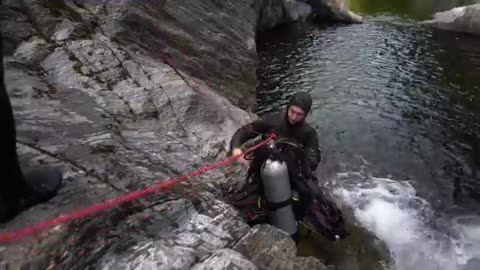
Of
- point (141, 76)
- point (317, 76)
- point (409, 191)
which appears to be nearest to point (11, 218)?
point (141, 76)

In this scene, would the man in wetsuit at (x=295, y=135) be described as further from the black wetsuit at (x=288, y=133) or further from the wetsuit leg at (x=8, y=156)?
the wetsuit leg at (x=8, y=156)

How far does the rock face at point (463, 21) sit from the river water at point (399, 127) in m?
0.93

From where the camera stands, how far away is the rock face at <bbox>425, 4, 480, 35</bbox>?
2481cm

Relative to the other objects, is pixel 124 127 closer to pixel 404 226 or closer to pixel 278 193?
pixel 278 193

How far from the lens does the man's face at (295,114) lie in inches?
238

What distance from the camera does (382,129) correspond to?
12.9 m

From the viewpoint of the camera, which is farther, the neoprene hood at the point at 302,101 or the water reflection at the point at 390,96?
the water reflection at the point at 390,96

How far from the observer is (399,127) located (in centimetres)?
1289

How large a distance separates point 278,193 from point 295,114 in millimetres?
1255

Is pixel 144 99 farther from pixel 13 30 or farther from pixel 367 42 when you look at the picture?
pixel 367 42

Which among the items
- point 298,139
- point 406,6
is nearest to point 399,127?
point 298,139

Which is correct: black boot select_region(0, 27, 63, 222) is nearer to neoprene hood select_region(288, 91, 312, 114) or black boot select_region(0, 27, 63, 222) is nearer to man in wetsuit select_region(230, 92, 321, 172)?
man in wetsuit select_region(230, 92, 321, 172)

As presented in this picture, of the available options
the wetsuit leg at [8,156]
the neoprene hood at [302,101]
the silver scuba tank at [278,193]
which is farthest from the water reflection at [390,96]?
the wetsuit leg at [8,156]

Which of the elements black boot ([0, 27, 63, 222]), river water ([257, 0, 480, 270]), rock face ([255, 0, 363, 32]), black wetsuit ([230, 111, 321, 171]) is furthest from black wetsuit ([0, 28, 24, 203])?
rock face ([255, 0, 363, 32])
